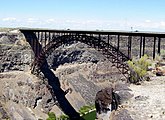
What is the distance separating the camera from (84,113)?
3981 inches

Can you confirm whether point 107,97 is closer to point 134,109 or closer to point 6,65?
point 134,109

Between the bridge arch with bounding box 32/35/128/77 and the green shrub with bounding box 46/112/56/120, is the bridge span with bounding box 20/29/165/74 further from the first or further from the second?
the green shrub with bounding box 46/112/56/120

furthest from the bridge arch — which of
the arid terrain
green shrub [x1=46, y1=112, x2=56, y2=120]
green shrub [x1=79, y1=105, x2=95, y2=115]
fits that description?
green shrub [x1=79, y1=105, x2=95, y2=115]

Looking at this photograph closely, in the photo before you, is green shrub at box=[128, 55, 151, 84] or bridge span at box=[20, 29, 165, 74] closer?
green shrub at box=[128, 55, 151, 84]

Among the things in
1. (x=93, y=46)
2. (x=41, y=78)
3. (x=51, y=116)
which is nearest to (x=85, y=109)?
(x=51, y=116)

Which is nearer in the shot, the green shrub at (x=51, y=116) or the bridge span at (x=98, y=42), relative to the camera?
the bridge span at (x=98, y=42)

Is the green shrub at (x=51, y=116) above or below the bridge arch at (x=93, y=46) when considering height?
below

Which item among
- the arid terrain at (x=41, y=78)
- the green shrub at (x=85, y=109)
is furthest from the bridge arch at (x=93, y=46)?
the green shrub at (x=85, y=109)

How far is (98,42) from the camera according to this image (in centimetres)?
7188

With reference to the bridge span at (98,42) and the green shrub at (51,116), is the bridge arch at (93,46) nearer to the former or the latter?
the bridge span at (98,42)

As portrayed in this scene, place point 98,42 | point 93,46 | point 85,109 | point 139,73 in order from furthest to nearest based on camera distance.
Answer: point 85,109, point 93,46, point 98,42, point 139,73

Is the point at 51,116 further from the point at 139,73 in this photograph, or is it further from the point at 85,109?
the point at 139,73

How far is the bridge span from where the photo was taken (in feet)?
215

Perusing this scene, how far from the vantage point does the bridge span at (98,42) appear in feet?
215
